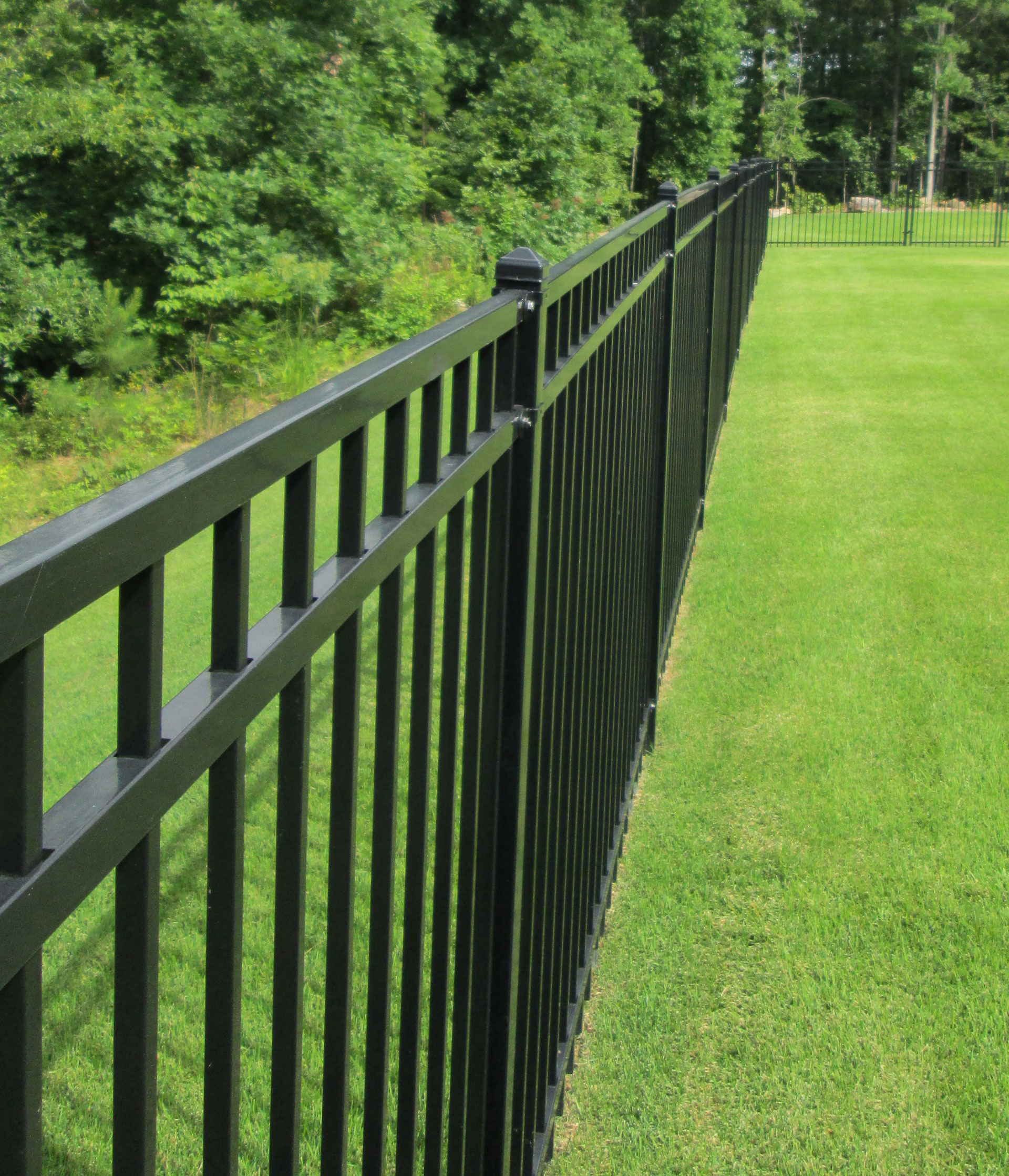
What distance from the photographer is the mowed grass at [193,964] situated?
105 inches

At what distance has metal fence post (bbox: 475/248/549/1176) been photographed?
1863 mm

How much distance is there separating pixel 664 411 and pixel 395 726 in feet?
9.69

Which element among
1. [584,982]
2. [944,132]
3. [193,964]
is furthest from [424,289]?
[944,132]

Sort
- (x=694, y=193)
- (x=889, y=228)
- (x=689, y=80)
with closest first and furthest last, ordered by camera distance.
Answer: (x=694, y=193) < (x=889, y=228) < (x=689, y=80)

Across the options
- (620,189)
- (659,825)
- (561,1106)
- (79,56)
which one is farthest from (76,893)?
(620,189)

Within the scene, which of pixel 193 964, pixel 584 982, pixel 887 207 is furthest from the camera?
pixel 887 207

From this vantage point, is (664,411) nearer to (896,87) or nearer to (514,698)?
(514,698)

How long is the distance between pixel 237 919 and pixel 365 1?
20.9 m

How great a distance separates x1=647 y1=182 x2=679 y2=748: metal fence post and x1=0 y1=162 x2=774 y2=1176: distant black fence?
569 mm

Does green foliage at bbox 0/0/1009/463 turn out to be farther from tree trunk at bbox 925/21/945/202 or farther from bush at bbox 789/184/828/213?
tree trunk at bbox 925/21/945/202

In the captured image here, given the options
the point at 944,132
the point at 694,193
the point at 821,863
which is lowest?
the point at 821,863

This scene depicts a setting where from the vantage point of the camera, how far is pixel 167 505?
2.56 feet

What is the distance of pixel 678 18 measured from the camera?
43.0m

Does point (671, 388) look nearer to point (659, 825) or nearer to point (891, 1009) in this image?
point (659, 825)
